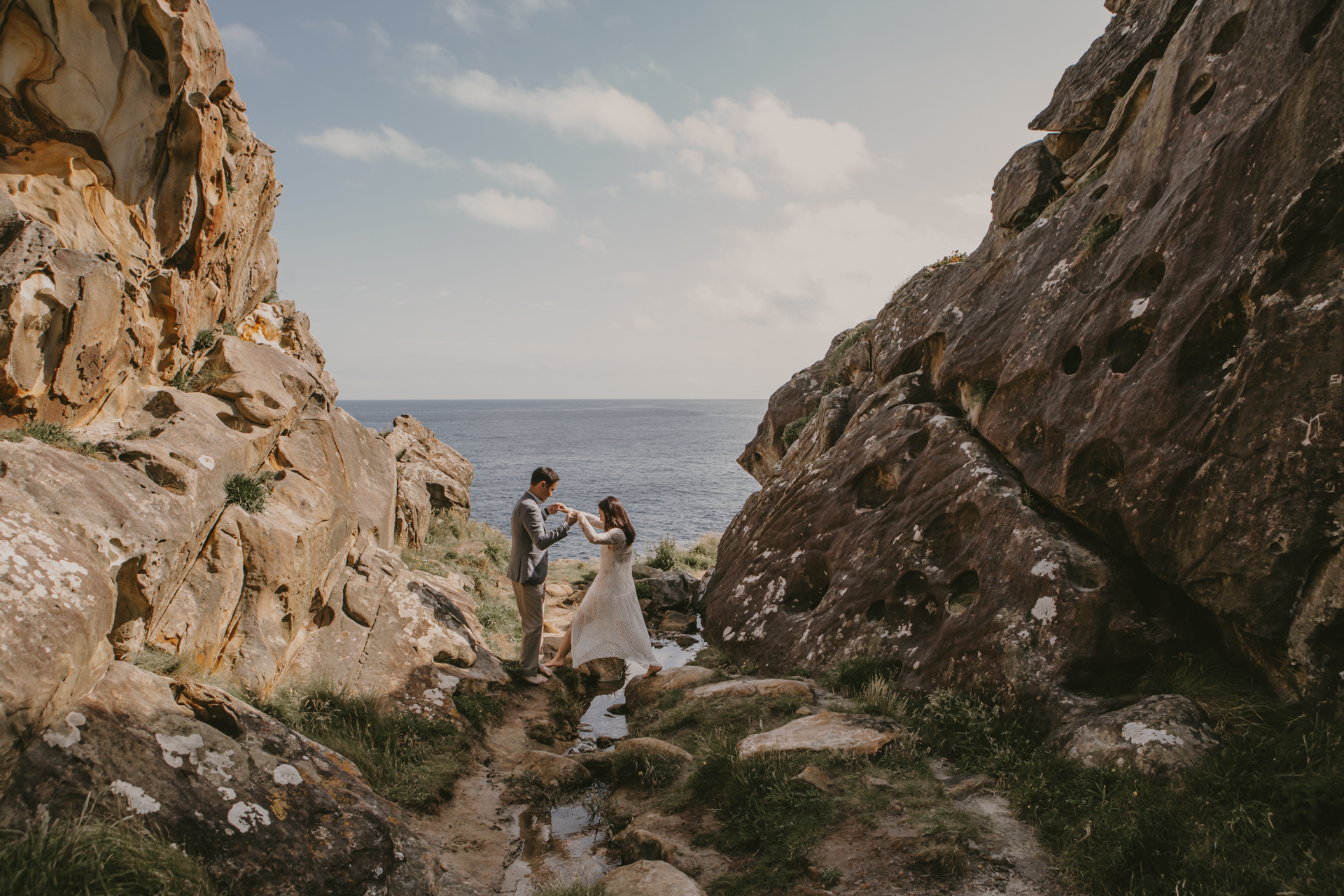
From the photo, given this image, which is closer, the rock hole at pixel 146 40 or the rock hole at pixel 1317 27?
the rock hole at pixel 1317 27

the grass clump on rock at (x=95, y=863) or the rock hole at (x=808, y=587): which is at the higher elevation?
the rock hole at (x=808, y=587)

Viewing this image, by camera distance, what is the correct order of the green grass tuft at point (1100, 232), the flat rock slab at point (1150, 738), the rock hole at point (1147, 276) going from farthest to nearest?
the green grass tuft at point (1100, 232) < the rock hole at point (1147, 276) < the flat rock slab at point (1150, 738)

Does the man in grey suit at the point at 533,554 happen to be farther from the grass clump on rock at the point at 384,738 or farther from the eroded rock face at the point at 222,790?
the eroded rock face at the point at 222,790

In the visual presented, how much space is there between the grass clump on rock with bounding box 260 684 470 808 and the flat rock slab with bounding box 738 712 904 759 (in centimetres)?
358

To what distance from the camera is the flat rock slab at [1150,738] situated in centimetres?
578

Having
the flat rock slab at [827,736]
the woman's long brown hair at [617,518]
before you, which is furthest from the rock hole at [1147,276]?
the woman's long brown hair at [617,518]

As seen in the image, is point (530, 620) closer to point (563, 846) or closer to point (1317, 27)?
point (563, 846)

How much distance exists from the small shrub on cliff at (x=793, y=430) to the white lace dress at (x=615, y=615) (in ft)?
35.2

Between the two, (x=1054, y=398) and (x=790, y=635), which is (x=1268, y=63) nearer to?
(x=1054, y=398)

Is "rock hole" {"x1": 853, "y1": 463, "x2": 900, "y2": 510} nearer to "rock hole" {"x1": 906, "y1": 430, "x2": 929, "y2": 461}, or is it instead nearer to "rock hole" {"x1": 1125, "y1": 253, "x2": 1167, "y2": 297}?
"rock hole" {"x1": 906, "y1": 430, "x2": 929, "y2": 461}

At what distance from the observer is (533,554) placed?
11125 millimetres

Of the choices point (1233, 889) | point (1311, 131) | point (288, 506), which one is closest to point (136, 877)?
point (288, 506)

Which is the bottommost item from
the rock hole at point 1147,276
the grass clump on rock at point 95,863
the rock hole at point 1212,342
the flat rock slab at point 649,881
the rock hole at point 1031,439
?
the flat rock slab at point 649,881

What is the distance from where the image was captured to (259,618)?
28.9 feet
